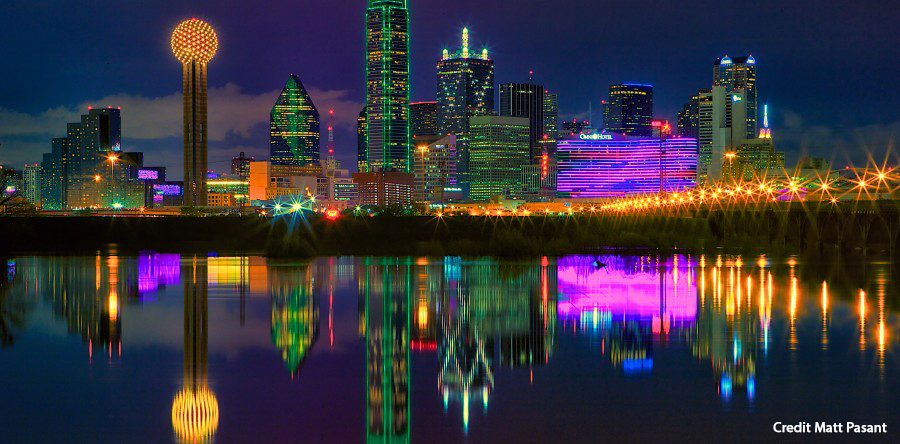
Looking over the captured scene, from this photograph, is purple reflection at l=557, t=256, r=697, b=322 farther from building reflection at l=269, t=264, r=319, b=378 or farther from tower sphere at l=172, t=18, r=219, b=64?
tower sphere at l=172, t=18, r=219, b=64

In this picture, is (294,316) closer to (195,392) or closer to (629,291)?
(195,392)

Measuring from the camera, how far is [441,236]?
286 feet

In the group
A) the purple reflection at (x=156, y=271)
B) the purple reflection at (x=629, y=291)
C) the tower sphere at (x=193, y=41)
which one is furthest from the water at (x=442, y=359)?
the tower sphere at (x=193, y=41)

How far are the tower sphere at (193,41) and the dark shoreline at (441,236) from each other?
98770 millimetres

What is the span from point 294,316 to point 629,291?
13.7m

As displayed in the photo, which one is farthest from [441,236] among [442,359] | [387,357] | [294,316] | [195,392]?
[195,392]

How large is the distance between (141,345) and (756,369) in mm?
14874

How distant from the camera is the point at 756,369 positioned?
2066cm

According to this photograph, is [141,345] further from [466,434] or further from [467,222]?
[467,222]

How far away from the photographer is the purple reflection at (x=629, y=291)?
29.9 metres

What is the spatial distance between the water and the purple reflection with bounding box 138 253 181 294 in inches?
22.2

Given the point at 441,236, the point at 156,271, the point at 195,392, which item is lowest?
the point at 195,392

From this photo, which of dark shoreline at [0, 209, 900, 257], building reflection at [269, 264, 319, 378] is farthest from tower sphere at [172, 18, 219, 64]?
building reflection at [269, 264, 319, 378]

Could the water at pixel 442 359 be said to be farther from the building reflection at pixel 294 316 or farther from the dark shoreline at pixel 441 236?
the dark shoreline at pixel 441 236
